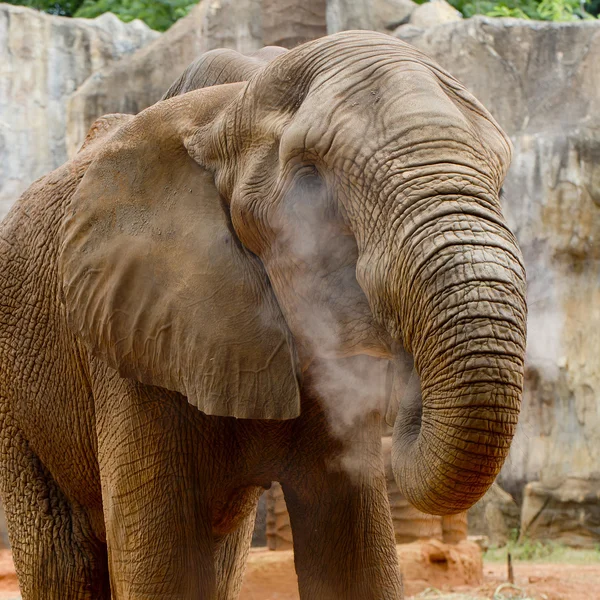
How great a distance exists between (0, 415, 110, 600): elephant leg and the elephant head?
2.59 feet

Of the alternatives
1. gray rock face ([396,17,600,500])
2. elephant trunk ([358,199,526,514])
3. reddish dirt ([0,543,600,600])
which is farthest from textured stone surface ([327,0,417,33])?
elephant trunk ([358,199,526,514])

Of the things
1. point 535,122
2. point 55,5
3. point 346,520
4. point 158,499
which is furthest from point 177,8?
point 158,499

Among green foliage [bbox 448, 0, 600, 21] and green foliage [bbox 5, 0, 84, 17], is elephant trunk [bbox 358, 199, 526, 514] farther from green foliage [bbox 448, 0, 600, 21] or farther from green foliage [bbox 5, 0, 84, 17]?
green foliage [bbox 5, 0, 84, 17]

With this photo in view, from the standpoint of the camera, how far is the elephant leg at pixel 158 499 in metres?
2.79

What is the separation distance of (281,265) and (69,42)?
24.6 ft

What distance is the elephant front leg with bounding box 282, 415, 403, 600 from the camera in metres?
3.00

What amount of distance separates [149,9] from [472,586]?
7115mm

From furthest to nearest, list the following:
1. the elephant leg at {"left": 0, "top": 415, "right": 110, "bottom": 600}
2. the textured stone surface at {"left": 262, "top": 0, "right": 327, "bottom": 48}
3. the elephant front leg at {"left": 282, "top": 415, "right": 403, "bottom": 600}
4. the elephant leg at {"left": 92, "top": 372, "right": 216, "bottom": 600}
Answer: the textured stone surface at {"left": 262, "top": 0, "right": 327, "bottom": 48}, the elephant leg at {"left": 0, "top": 415, "right": 110, "bottom": 600}, the elephant front leg at {"left": 282, "top": 415, "right": 403, "bottom": 600}, the elephant leg at {"left": 92, "top": 372, "right": 216, "bottom": 600}

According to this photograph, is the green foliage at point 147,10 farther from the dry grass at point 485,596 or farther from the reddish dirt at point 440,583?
the dry grass at point 485,596

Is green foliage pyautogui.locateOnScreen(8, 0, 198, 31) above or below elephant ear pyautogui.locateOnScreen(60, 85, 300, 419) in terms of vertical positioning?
below

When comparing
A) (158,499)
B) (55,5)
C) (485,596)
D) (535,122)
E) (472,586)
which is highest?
(158,499)

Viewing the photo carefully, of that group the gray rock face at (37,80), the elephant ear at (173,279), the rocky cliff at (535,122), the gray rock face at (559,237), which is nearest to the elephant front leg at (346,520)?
the elephant ear at (173,279)

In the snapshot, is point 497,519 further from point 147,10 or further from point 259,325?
point 147,10

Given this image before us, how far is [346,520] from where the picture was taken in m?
3.05
